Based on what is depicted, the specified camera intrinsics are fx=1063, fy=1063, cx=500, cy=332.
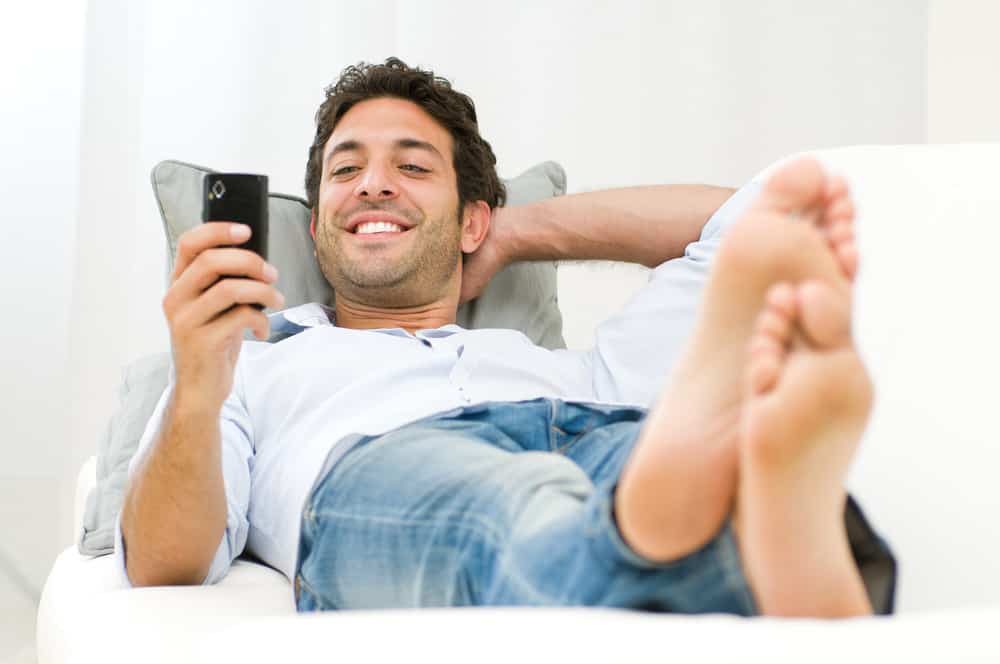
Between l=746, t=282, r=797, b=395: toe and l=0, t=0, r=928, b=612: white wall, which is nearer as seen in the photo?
l=746, t=282, r=797, b=395: toe

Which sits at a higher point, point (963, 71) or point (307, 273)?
point (963, 71)

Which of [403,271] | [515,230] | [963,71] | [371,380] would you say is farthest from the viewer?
[963,71]

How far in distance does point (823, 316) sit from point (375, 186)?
1.06 meters

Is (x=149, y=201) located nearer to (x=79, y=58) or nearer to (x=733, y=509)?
(x=79, y=58)

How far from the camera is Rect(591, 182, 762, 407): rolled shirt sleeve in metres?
1.42

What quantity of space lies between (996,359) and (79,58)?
6.14ft

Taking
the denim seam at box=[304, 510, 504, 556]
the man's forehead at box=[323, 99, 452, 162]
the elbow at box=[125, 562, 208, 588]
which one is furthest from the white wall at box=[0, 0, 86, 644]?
the denim seam at box=[304, 510, 504, 556]

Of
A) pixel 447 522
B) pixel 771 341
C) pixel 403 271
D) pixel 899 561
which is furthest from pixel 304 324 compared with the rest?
pixel 771 341

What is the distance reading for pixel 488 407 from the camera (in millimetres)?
1184

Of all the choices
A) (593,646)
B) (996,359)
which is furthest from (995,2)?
(593,646)

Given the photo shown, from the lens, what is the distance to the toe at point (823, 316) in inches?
25.1

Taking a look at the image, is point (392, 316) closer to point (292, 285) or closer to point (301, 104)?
point (292, 285)

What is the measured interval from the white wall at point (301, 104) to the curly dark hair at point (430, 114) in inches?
21.3

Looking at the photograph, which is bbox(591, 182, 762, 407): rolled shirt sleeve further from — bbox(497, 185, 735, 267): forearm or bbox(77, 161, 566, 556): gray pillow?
bbox(77, 161, 566, 556): gray pillow
